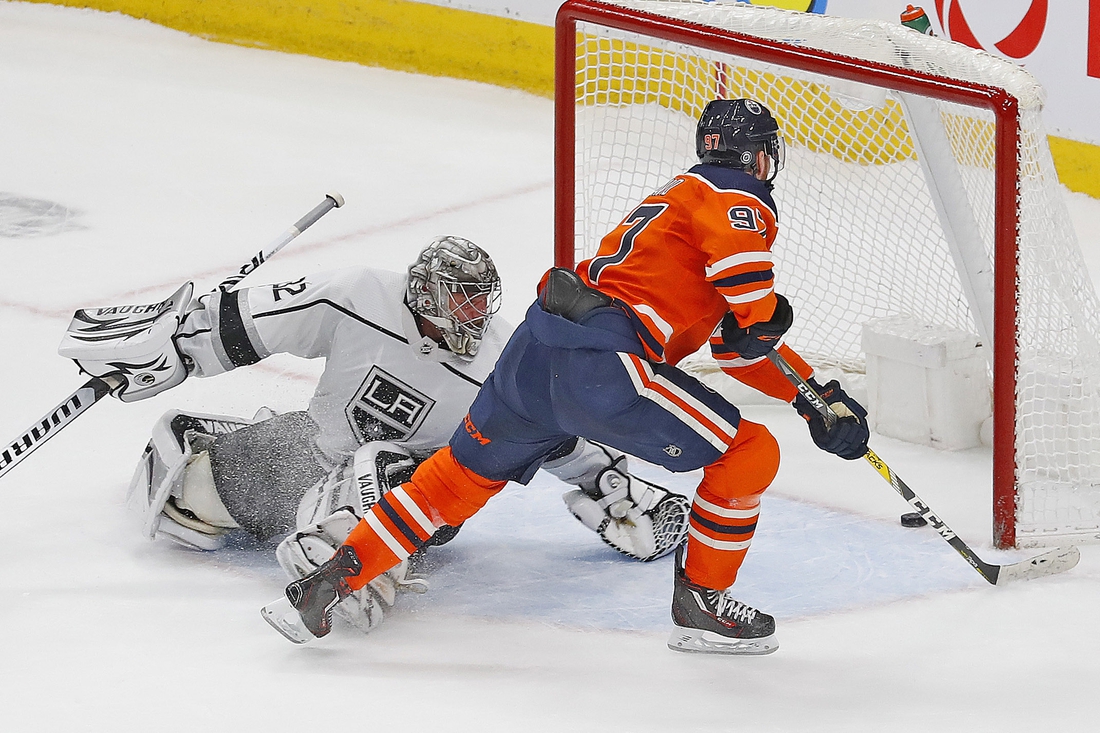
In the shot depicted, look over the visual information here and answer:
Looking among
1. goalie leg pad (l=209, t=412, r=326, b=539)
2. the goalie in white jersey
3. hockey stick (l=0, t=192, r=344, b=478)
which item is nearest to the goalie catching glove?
the goalie in white jersey

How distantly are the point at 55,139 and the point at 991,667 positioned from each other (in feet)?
14.9

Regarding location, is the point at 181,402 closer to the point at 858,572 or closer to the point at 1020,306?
the point at 858,572

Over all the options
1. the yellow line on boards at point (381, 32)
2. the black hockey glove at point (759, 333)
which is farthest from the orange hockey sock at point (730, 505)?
the yellow line on boards at point (381, 32)

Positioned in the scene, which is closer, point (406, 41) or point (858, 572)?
point (858, 572)

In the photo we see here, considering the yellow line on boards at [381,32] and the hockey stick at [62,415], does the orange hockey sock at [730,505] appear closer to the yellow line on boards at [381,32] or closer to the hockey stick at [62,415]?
the hockey stick at [62,415]

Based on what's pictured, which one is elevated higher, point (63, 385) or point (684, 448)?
point (684, 448)

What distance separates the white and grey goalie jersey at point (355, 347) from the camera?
2717 mm

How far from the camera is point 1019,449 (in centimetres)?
279

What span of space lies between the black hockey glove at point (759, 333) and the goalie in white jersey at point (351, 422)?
0.46 meters

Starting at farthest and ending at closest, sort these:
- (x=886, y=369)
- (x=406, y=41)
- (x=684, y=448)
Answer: (x=406, y=41) < (x=886, y=369) < (x=684, y=448)

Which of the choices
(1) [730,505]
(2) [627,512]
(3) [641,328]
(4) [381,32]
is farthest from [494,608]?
(4) [381,32]

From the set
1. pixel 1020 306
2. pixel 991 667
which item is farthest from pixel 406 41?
pixel 991 667

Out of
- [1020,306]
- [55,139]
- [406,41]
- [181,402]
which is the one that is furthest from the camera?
[406,41]

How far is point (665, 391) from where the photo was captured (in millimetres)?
2275
